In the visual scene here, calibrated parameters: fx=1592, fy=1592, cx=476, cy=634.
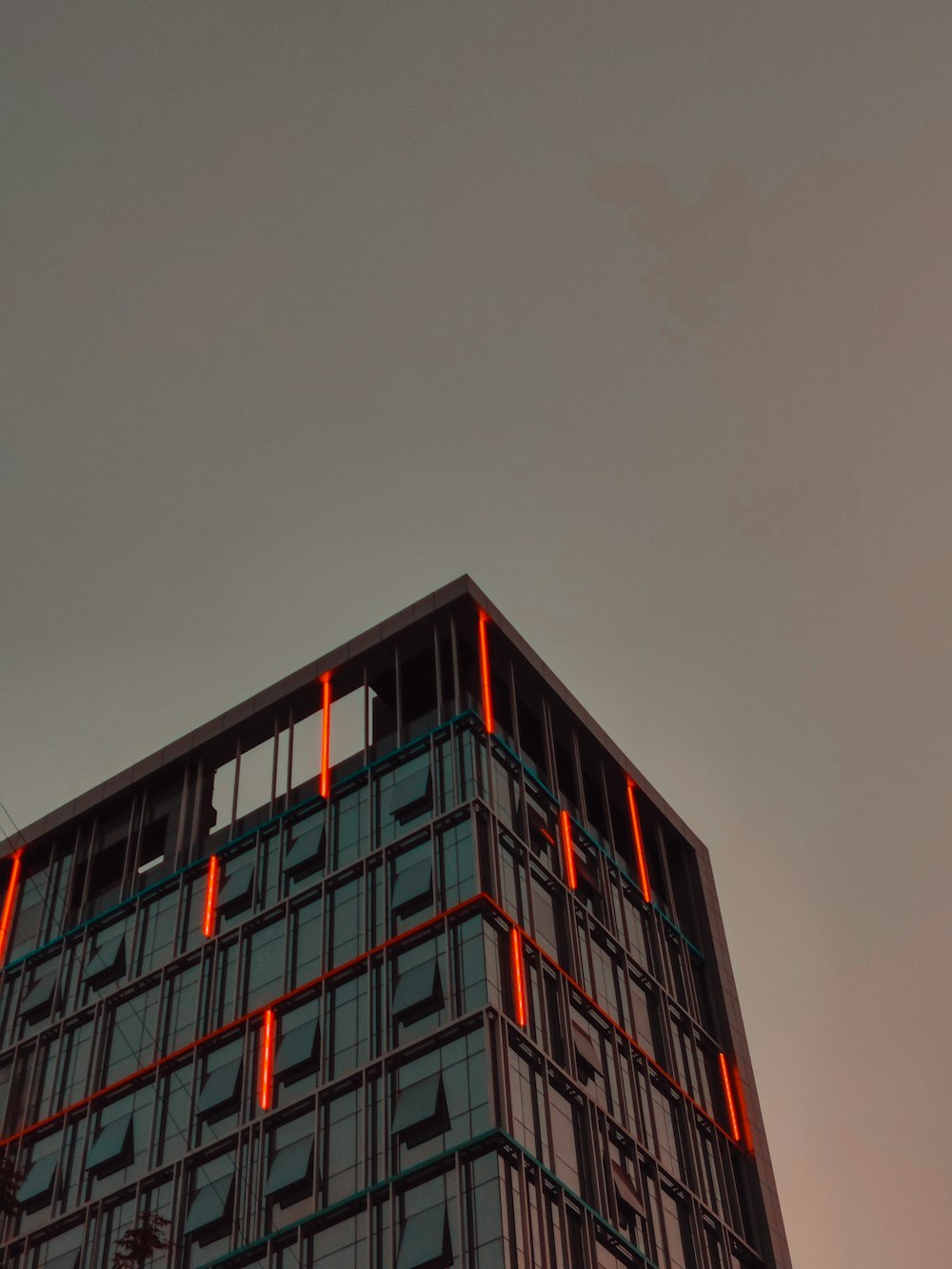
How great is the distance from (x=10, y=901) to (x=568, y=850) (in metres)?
30.4

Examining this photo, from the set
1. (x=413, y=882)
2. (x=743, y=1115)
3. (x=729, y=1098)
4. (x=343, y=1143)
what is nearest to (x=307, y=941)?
(x=413, y=882)

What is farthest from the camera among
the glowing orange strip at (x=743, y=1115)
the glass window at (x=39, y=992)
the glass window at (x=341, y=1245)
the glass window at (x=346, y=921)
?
the glass window at (x=39, y=992)

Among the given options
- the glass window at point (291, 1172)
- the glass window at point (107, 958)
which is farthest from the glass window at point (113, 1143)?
the glass window at point (291, 1172)

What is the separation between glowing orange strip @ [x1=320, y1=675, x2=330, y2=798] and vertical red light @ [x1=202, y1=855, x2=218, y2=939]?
623 centimetres

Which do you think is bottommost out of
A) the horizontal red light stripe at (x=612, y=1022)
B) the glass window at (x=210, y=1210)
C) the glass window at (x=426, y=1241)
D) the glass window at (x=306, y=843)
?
the glass window at (x=426, y=1241)

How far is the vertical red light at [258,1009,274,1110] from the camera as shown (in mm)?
62562

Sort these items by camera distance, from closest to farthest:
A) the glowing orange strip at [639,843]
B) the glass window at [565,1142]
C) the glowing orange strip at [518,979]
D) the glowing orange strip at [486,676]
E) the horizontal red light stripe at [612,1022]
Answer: the glass window at [565,1142] < the glowing orange strip at [518,979] < the horizontal red light stripe at [612,1022] < the glowing orange strip at [486,676] < the glowing orange strip at [639,843]

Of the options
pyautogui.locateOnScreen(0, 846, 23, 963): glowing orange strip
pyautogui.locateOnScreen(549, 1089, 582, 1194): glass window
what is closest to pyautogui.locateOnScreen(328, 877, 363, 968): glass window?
pyautogui.locateOnScreen(549, 1089, 582, 1194): glass window

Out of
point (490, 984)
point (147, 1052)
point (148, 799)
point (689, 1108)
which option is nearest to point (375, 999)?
point (490, 984)

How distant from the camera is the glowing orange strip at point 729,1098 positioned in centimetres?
7238

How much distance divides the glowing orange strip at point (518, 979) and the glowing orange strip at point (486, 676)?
37.3 feet

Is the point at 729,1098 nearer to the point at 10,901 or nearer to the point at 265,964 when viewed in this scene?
the point at 265,964

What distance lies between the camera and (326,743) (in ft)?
250

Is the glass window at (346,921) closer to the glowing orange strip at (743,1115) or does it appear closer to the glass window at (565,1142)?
the glass window at (565,1142)
